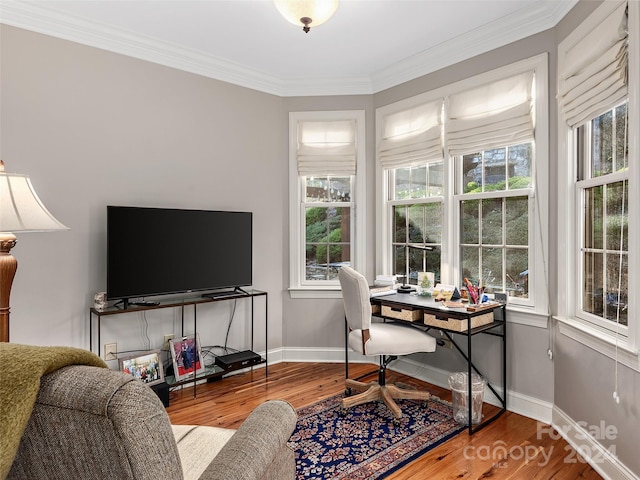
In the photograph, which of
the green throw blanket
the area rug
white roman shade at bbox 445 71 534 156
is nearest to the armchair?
the green throw blanket

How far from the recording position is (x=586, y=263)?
2.39 meters

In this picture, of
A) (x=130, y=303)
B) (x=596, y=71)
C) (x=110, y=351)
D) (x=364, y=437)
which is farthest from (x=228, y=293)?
(x=596, y=71)

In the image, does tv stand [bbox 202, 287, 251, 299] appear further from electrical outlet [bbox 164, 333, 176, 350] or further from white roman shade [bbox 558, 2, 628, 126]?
white roman shade [bbox 558, 2, 628, 126]

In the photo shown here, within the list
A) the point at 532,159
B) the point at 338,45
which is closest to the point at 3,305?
the point at 338,45

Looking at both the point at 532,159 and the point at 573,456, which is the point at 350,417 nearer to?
the point at 573,456

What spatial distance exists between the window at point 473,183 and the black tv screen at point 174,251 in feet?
4.53

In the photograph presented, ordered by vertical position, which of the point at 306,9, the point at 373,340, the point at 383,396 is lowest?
the point at 383,396

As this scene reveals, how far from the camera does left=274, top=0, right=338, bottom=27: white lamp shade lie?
2.06m

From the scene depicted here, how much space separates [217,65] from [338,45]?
1076 mm

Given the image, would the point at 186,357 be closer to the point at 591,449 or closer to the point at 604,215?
the point at 591,449

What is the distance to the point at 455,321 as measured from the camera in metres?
2.58

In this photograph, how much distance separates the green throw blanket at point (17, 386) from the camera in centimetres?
71

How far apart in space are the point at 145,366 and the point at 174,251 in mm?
880

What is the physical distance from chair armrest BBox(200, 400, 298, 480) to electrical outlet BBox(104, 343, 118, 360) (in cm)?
205
